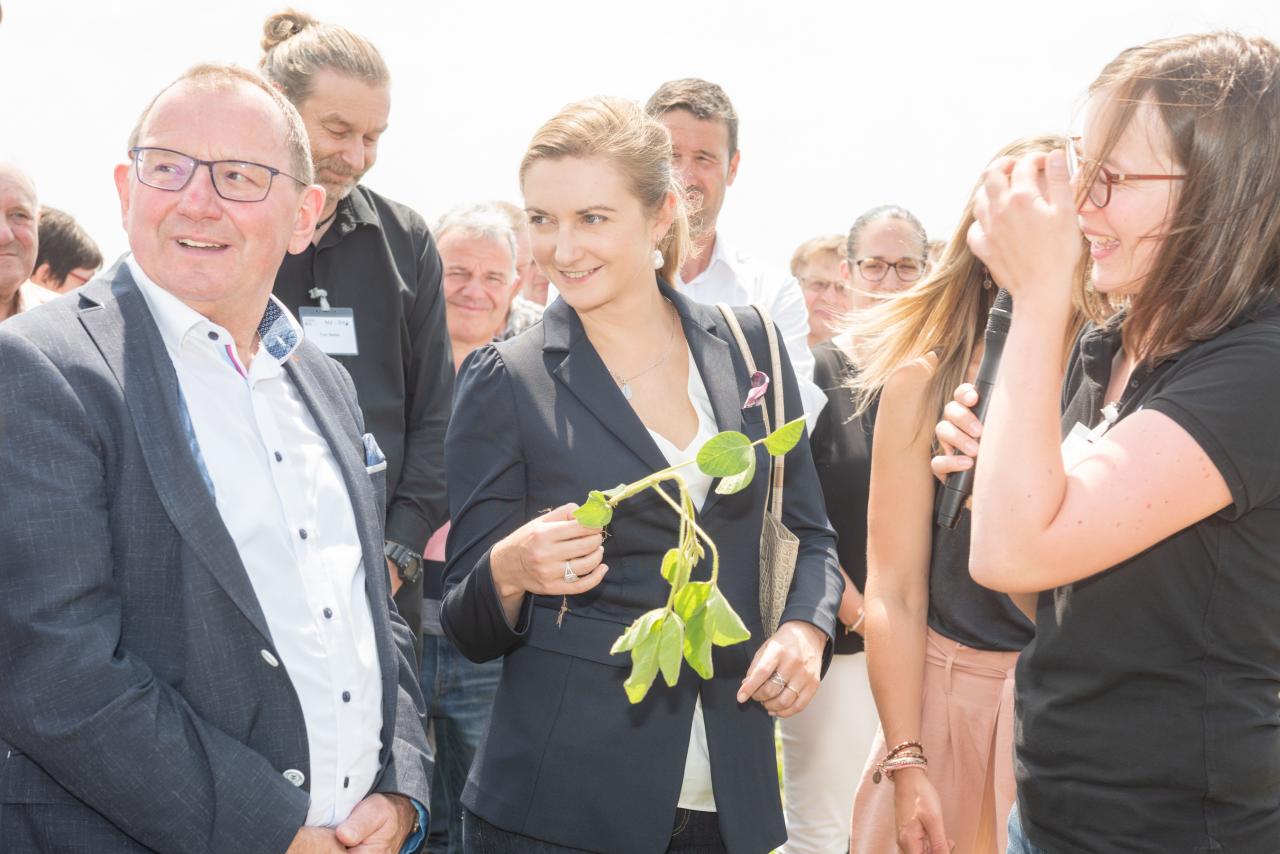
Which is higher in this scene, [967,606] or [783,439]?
[783,439]

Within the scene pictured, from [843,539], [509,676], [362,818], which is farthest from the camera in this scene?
[843,539]

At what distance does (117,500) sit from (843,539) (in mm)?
2421

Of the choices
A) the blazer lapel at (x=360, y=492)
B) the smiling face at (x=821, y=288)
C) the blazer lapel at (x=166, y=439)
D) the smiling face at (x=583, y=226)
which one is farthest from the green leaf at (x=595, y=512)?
the smiling face at (x=821, y=288)

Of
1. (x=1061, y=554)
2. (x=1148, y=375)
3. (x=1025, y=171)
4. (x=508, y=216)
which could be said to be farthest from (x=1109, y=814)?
(x=508, y=216)

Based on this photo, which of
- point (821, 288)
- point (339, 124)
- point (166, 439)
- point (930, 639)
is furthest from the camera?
point (821, 288)

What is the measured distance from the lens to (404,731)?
2357mm

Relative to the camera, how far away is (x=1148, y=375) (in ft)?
6.19

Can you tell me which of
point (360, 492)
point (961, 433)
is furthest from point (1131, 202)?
point (360, 492)

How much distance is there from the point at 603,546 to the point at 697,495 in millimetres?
248

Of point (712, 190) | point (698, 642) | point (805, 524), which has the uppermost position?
point (712, 190)

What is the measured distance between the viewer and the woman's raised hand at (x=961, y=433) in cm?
203

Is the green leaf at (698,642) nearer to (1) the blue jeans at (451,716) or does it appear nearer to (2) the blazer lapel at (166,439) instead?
(2) the blazer lapel at (166,439)

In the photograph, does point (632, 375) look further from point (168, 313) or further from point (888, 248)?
point (888, 248)

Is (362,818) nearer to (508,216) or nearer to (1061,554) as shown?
(1061,554)
